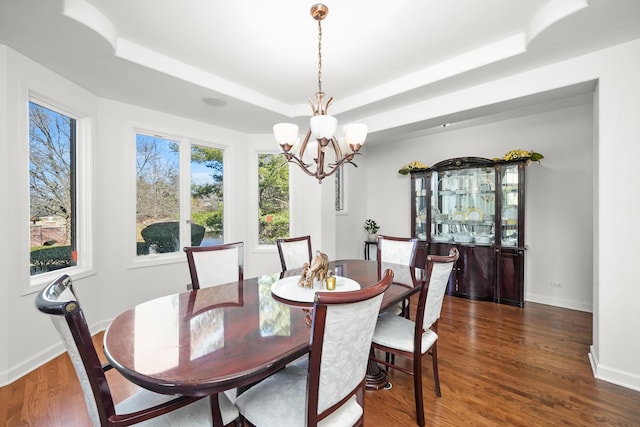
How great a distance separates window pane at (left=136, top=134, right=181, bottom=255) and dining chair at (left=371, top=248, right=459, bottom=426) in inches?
114

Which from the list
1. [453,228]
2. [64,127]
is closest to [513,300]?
[453,228]

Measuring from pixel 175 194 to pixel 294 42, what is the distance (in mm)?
2420

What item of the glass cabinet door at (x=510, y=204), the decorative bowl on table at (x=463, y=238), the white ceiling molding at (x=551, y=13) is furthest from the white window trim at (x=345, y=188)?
the white ceiling molding at (x=551, y=13)

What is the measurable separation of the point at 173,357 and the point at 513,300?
416cm

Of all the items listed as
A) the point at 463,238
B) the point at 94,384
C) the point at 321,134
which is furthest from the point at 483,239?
the point at 94,384

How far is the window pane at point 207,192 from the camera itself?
3812 millimetres

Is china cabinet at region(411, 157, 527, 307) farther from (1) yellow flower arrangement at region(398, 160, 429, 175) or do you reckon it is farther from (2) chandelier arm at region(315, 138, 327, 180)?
(2) chandelier arm at region(315, 138, 327, 180)

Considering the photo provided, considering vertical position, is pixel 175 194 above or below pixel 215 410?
above

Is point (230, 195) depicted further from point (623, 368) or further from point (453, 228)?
point (623, 368)

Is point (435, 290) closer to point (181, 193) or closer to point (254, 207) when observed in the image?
point (254, 207)

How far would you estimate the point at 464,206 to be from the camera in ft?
14.0

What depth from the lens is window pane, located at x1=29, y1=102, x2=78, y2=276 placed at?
2.46 m

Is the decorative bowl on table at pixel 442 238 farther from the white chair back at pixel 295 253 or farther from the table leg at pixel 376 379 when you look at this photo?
the table leg at pixel 376 379

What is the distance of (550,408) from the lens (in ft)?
5.99
